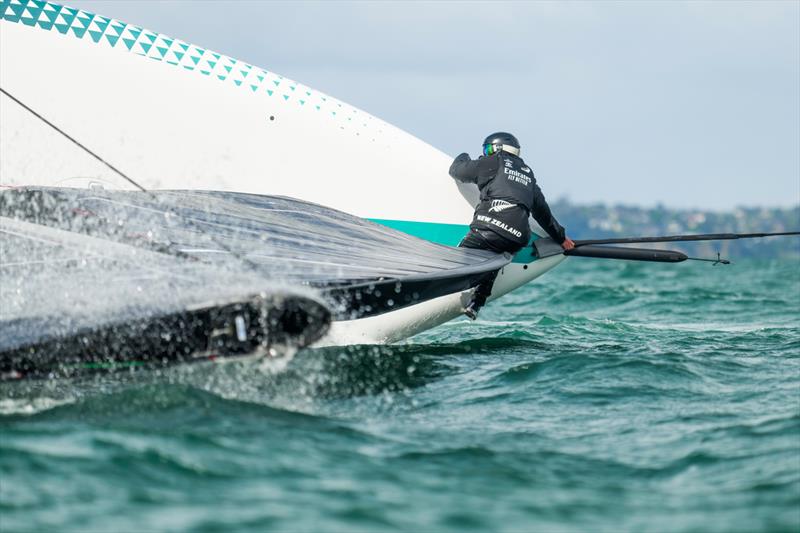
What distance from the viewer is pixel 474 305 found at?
30.4 ft

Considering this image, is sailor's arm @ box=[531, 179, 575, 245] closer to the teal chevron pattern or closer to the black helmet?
the black helmet

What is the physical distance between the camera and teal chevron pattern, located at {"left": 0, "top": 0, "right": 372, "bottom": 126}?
8867 millimetres

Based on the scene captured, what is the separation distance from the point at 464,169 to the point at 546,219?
857mm

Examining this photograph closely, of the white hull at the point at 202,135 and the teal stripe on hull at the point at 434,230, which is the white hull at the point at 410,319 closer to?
the white hull at the point at 202,135

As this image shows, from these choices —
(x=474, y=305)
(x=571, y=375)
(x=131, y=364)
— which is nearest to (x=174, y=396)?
(x=131, y=364)

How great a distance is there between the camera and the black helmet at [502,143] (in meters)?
9.16

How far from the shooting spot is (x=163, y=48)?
9.27 m

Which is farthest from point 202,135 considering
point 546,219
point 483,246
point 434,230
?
point 546,219

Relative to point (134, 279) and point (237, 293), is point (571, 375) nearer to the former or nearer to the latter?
point (237, 293)

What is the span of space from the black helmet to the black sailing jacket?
0.18ft

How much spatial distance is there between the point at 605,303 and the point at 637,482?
38.4 feet

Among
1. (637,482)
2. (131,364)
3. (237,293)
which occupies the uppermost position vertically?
(237,293)

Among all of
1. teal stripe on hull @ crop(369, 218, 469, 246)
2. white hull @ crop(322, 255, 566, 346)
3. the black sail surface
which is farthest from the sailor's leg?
teal stripe on hull @ crop(369, 218, 469, 246)

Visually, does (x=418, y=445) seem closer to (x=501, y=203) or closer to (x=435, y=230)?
(x=501, y=203)
